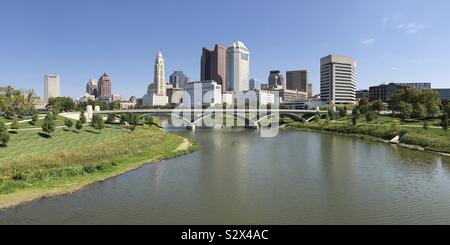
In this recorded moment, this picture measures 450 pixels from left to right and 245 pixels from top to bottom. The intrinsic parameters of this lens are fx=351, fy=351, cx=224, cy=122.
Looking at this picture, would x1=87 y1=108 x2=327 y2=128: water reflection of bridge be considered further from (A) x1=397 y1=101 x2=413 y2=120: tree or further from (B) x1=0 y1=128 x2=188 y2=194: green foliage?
(B) x1=0 y1=128 x2=188 y2=194: green foliage

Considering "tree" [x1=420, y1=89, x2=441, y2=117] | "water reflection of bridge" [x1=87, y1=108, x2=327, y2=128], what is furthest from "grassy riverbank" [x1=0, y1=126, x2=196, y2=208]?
"tree" [x1=420, y1=89, x2=441, y2=117]

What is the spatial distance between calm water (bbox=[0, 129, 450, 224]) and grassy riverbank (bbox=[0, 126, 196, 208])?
66.4 inches

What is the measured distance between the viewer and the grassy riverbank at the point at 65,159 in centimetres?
2417

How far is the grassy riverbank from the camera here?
952 inches

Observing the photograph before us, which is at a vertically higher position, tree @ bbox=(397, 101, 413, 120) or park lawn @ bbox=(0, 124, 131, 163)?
tree @ bbox=(397, 101, 413, 120)

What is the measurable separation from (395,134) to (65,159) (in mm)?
50354

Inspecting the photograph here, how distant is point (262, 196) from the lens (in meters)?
23.5

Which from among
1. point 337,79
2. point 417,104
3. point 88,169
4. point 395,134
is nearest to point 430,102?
point 417,104

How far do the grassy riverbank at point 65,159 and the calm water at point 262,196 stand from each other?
1688 millimetres

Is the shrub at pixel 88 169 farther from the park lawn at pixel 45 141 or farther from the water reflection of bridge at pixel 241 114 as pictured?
the water reflection of bridge at pixel 241 114

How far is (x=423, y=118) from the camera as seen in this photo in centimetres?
7812

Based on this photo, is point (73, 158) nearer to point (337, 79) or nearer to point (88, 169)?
point (88, 169)
